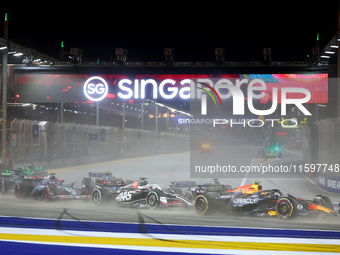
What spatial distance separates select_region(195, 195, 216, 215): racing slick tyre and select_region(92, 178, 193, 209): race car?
0.81 metres

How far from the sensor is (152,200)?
1165 cm

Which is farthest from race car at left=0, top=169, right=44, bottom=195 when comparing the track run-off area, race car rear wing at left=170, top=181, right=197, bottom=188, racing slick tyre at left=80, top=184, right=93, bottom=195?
race car rear wing at left=170, top=181, right=197, bottom=188

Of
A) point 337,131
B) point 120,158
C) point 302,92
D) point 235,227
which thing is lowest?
point 120,158

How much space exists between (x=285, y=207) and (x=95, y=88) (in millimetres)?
9769

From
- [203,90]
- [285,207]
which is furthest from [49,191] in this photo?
[285,207]

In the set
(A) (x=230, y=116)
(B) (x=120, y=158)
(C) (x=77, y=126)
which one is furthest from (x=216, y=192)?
(B) (x=120, y=158)

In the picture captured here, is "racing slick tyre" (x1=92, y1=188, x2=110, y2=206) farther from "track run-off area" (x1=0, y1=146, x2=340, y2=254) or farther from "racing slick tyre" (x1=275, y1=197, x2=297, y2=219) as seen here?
"racing slick tyre" (x1=275, y1=197, x2=297, y2=219)

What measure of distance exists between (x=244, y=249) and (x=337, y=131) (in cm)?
962

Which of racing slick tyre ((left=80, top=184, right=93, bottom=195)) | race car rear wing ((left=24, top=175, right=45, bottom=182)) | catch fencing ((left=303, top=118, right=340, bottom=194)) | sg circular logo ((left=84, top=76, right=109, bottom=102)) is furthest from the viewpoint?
sg circular logo ((left=84, top=76, right=109, bottom=102))

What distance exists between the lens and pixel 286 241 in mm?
7934

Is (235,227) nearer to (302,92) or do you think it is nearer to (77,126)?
(302,92)

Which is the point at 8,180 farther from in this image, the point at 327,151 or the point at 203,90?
the point at 327,151

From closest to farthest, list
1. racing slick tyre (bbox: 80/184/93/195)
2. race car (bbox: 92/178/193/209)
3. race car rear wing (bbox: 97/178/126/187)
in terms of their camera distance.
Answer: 1. race car (bbox: 92/178/193/209)
2. race car rear wing (bbox: 97/178/126/187)
3. racing slick tyre (bbox: 80/184/93/195)

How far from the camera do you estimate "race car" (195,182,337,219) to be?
990 cm
